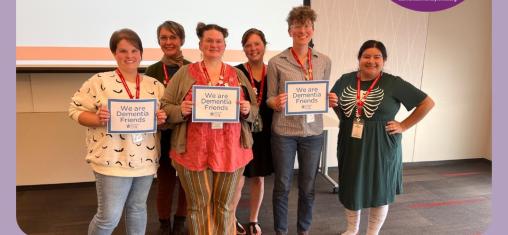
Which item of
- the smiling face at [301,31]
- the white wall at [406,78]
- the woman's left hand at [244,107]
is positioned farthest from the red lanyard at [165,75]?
the white wall at [406,78]

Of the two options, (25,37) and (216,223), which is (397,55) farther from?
(25,37)

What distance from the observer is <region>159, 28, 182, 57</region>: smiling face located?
2594 millimetres

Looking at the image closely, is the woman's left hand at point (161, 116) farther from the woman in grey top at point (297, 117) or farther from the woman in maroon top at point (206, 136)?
the woman in grey top at point (297, 117)

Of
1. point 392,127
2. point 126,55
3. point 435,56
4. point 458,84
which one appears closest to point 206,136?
point 126,55

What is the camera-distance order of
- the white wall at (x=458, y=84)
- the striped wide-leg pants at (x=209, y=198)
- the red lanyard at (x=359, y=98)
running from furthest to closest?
the white wall at (x=458, y=84), the red lanyard at (x=359, y=98), the striped wide-leg pants at (x=209, y=198)

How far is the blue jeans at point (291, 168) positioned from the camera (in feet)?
8.37

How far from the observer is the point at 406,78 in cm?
455

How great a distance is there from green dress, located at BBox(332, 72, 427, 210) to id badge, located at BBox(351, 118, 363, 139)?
24mm

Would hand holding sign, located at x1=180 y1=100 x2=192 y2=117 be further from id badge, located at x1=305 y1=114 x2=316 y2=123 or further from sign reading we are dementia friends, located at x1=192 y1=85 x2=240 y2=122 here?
id badge, located at x1=305 y1=114 x2=316 y2=123

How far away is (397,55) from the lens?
4.46 meters

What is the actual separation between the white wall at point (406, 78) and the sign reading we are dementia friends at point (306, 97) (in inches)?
53.4

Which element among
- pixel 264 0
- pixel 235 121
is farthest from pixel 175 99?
pixel 264 0

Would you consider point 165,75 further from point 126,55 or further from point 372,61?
point 372,61

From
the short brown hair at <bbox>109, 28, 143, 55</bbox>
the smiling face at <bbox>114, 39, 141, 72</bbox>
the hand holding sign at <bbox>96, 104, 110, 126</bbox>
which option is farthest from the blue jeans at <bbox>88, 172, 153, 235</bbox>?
the short brown hair at <bbox>109, 28, 143, 55</bbox>
